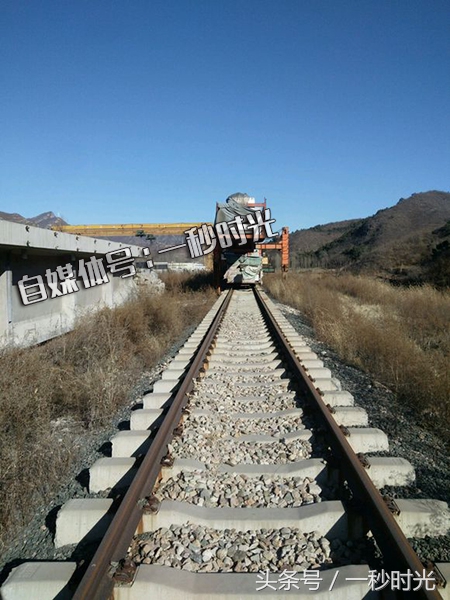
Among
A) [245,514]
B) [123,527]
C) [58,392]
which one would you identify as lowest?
[245,514]

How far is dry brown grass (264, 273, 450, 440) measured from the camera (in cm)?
478

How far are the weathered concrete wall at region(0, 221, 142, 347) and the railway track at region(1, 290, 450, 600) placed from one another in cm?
352

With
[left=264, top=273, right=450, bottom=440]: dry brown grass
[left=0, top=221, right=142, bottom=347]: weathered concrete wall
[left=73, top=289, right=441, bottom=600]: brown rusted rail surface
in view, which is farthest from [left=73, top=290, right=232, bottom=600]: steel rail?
[left=0, top=221, right=142, bottom=347]: weathered concrete wall

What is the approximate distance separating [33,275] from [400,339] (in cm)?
658

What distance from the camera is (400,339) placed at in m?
6.84

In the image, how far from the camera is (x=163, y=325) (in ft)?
30.9

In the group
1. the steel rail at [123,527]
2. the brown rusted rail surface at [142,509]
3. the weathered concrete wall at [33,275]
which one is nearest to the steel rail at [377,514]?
the brown rusted rail surface at [142,509]

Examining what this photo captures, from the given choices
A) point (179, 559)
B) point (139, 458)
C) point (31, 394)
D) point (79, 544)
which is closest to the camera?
point (179, 559)

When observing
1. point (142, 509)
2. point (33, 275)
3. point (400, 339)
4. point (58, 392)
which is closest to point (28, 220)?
point (33, 275)

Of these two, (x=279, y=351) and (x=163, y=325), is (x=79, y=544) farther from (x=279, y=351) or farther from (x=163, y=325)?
(x=163, y=325)

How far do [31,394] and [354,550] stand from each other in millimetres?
3415

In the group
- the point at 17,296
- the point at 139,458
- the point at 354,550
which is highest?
the point at 17,296

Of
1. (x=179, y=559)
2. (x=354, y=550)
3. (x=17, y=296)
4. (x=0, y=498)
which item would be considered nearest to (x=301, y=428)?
(x=354, y=550)

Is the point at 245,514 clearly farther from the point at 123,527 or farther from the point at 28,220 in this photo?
the point at 28,220
